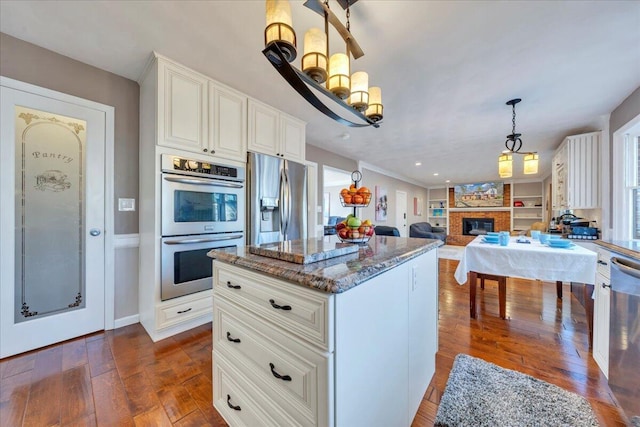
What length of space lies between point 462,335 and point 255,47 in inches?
119

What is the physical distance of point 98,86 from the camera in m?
2.22

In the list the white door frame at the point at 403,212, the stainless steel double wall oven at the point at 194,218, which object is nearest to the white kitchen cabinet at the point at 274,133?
the stainless steel double wall oven at the point at 194,218

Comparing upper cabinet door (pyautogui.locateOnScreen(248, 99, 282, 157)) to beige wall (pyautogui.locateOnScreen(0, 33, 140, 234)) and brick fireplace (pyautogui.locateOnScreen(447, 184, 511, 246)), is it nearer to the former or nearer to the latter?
beige wall (pyautogui.locateOnScreen(0, 33, 140, 234))

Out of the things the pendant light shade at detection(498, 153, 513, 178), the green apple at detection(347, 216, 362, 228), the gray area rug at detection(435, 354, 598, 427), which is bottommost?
the gray area rug at detection(435, 354, 598, 427)

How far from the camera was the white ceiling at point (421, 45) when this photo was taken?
60.4 inches

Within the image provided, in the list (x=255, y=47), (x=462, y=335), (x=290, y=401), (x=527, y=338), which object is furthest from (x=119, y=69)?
(x=527, y=338)

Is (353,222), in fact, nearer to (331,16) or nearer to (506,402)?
(331,16)

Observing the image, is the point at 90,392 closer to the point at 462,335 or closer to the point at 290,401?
the point at 290,401

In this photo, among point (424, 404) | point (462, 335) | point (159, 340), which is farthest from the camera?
point (462, 335)

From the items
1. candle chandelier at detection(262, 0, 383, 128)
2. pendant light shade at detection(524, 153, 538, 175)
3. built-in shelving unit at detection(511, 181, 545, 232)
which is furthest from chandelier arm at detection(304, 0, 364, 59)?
built-in shelving unit at detection(511, 181, 545, 232)

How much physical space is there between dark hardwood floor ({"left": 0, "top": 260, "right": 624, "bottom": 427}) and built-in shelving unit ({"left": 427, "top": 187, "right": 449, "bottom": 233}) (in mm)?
8188

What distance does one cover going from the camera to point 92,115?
7.11 ft

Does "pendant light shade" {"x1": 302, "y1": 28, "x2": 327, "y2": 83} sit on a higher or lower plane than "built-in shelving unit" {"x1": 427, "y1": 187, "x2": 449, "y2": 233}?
higher

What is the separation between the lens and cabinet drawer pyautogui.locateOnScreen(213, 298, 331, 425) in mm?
787
